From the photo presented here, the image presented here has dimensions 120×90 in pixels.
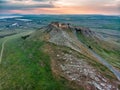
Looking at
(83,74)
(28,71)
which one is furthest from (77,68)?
(28,71)

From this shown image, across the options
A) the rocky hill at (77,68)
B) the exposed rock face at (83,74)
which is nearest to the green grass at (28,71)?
the rocky hill at (77,68)

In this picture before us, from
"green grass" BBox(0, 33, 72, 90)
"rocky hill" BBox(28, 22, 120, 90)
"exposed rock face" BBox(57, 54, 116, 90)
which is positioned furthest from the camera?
"rocky hill" BBox(28, 22, 120, 90)

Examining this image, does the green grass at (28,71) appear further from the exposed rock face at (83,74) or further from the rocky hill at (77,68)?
the exposed rock face at (83,74)

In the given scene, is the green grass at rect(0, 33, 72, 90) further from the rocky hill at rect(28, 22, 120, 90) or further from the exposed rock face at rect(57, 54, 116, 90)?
the exposed rock face at rect(57, 54, 116, 90)

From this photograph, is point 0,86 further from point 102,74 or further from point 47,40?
point 47,40

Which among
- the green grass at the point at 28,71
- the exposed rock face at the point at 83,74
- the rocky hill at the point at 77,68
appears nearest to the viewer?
the green grass at the point at 28,71

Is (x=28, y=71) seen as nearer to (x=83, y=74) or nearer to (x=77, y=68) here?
(x=77, y=68)

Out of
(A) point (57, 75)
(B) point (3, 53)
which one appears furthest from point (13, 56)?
(A) point (57, 75)


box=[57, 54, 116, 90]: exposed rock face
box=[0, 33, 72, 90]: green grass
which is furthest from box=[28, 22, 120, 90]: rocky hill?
box=[0, 33, 72, 90]: green grass
